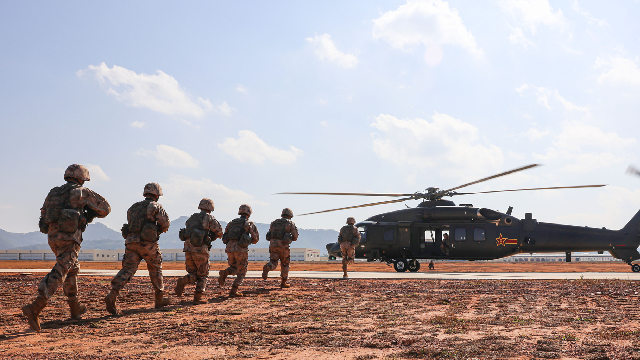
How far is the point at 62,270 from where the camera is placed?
6715 millimetres

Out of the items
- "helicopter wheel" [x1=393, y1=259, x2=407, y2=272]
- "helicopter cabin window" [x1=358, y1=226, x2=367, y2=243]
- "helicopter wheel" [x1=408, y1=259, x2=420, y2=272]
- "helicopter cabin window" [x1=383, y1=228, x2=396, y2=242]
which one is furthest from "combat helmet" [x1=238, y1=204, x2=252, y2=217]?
"helicopter wheel" [x1=408, y1=259, x2=420, y2=272]

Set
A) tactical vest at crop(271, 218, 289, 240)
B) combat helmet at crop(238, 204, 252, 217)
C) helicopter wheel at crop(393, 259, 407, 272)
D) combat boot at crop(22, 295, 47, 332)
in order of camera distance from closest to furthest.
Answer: combat boot at crop(22, 295, 47, 332)
combat helmet at crop(238, 204, 252, 217)
tactical vest at crop(271, 218, 289, 240)
helicopter wheel at crop(393, 259, 407, 272)

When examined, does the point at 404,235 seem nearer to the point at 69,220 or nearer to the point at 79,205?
the point at 79,205

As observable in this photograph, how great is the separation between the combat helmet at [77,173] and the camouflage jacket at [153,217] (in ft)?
3.58

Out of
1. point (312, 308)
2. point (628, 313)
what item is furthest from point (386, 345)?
point (628, 313)

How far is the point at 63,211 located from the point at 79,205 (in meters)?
0.24

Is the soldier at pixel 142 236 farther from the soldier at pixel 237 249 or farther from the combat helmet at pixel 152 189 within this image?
the soldier at pixel 237 249

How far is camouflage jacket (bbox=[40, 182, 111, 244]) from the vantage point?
6.88 m

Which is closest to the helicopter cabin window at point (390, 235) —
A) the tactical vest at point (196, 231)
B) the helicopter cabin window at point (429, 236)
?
the helicopter cabin window at point (429, 236)

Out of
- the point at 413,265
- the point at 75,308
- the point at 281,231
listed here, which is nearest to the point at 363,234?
the point at 413,265

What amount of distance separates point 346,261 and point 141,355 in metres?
12.5

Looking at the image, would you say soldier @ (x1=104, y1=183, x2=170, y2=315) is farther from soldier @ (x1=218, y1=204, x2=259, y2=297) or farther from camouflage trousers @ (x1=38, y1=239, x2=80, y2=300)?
soldier @ (x1=218, y1=204, x2=259, y2=297)

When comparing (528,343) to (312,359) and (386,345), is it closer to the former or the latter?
(386,345)

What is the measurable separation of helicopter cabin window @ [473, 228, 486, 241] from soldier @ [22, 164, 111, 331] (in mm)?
16289
